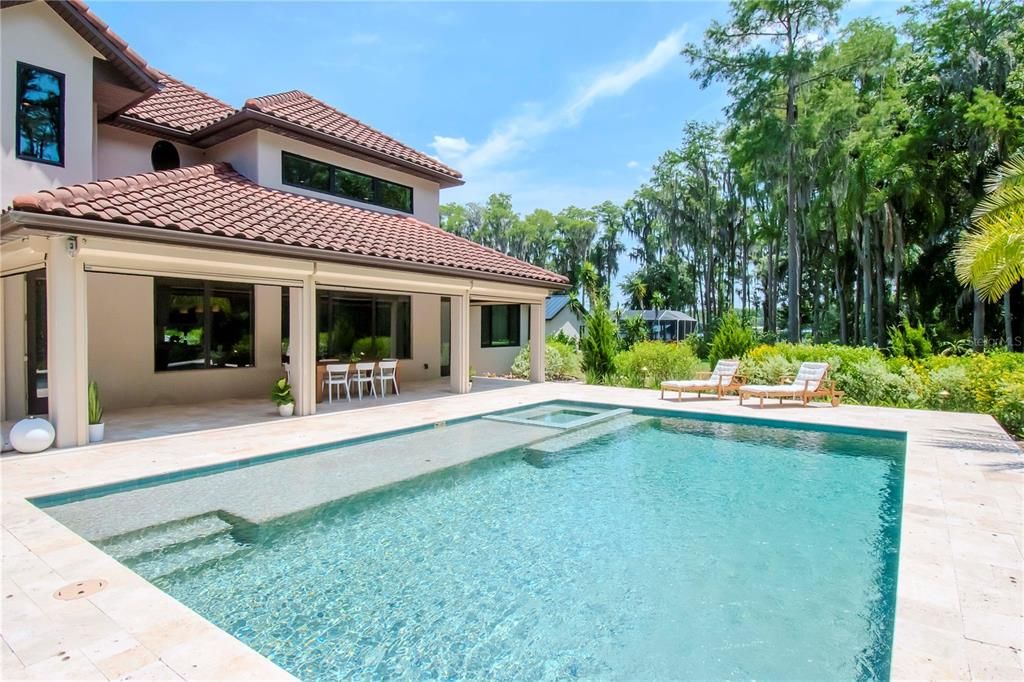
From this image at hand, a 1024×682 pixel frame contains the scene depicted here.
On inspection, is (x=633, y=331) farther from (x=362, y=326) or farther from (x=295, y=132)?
(x=295, y=132)

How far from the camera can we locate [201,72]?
16.3 m

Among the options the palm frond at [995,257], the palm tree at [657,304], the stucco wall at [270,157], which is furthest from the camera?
the palm tree at [657,304]

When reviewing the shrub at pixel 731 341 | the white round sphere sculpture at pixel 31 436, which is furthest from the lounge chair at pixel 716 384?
the white round sphere sculpture at pixel 31 436

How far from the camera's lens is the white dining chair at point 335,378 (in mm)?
12693

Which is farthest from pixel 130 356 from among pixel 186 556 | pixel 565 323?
pixel 565 323

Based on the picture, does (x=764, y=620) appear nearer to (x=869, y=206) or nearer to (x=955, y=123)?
(x=869, y=206)

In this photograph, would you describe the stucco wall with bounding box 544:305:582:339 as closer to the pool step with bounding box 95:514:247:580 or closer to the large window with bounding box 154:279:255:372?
the large window with bounding box 154:279:255:372

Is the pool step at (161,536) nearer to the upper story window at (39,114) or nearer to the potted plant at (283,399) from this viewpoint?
the potted plant at (283,399)

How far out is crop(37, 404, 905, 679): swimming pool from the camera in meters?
3.56

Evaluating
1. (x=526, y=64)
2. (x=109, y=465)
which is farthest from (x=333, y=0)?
(x=109, y=465)

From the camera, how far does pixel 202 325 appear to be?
1259 cm

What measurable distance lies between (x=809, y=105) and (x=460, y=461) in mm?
24694

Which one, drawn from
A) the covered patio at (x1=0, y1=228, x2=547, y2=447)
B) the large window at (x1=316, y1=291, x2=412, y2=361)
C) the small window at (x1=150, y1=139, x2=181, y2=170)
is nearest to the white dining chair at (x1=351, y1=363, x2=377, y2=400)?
the covered patio at (x1=0, y1=228, x2=547, y2=447)

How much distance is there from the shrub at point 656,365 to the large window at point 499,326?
555 centimetres
